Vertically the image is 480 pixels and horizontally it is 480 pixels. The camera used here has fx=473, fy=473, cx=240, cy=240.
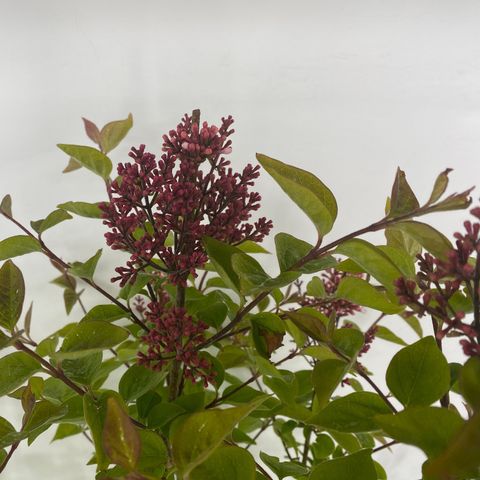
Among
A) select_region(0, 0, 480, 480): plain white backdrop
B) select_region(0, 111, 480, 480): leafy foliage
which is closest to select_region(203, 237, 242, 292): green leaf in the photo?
select_region(0, 111, 480, 480): leafy foliage

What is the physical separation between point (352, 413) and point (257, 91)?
797mm

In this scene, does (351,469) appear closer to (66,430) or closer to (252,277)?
(252,277)

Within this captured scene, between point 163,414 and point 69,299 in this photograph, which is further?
point 69,299

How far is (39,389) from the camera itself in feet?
1.73

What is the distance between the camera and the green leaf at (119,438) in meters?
0.29

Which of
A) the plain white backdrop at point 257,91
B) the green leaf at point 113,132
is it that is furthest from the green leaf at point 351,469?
the plain white backdrop at point 257,91

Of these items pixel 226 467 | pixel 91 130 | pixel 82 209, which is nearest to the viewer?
pixel 226 467

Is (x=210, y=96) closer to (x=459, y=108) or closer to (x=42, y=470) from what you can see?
(x=459, y=108)

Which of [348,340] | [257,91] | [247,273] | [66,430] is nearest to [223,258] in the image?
[247,273]

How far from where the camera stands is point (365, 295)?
0.43 m

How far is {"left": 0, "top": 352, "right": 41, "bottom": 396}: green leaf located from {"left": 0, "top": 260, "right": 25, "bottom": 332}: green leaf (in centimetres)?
3

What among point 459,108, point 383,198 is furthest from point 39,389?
point 459,108

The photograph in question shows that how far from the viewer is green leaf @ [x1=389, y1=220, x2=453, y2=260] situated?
35cm

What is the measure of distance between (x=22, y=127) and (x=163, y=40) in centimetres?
35
